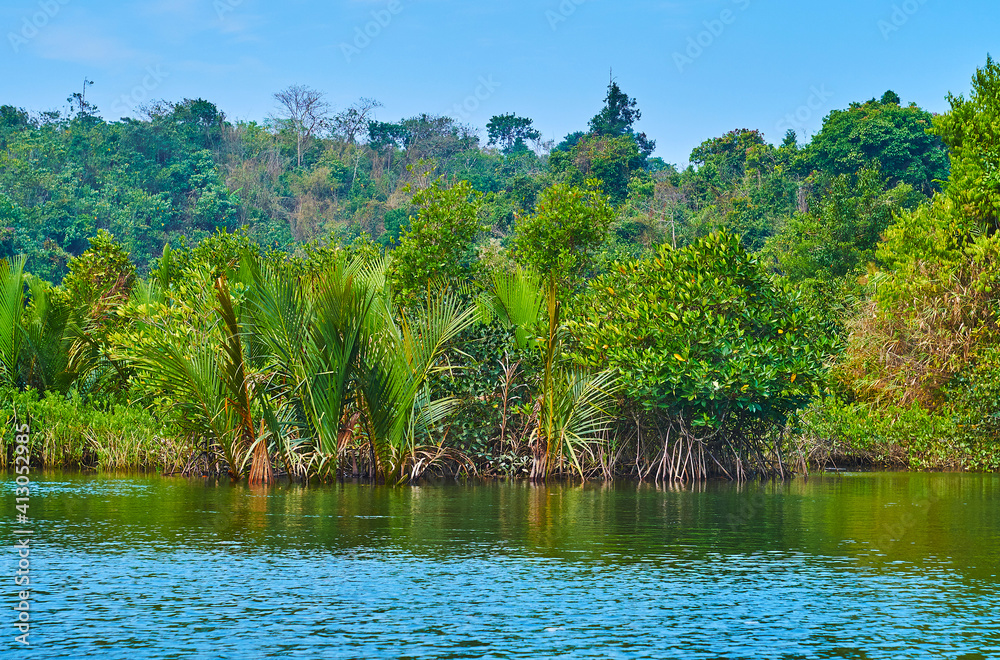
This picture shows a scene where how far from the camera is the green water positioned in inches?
270

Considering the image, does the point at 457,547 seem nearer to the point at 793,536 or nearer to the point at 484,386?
the point at 793,536

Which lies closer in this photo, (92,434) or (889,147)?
(92,434)

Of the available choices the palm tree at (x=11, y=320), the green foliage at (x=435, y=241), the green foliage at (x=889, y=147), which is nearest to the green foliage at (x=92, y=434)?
the palm tree at (x=11, y=320)

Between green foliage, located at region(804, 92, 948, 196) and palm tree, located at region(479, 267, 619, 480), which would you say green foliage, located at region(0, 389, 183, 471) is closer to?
palm tree, located at region(479, 267, 619, 480)

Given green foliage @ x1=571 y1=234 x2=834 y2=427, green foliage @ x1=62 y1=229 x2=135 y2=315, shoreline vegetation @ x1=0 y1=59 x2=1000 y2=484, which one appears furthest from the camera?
green foliage @ x1=62 y1=229 x2=135 y2=315

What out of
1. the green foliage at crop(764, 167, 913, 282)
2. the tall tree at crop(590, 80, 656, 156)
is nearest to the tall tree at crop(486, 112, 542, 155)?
the tall tree at crop(590, 80, 656, 156)

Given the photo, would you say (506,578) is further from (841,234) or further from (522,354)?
(841,234)

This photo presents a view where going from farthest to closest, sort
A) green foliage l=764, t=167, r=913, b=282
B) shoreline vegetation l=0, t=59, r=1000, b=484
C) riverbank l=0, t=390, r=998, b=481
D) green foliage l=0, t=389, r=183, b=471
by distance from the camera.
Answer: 1. green foliage l=764, t=167, r=913, b=282
2. green foliage l=0, t=389, r=183, b=471
3. riverbank l=0, t=390, r=998, b=481
4. shoreline vegetation l=0, t=59, r=1000, b=484

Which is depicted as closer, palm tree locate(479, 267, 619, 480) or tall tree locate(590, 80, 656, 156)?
palm tree locate(479, 267, 619, 480)

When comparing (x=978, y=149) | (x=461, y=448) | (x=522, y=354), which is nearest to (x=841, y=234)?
(x=978, y=149)

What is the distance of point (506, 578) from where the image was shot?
905 centimetres

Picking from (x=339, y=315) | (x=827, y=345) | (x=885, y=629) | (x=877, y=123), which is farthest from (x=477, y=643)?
(x=877, y=123)

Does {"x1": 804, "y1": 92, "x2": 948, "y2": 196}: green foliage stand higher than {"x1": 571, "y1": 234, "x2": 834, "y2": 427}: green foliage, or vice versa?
{"x1": 804, "y1": 92, "x2": 948, "y2": 196}: green foliage

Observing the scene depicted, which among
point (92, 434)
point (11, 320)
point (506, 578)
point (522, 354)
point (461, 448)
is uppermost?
point (11, 320)
